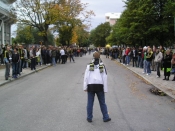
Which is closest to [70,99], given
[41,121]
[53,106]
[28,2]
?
[53,106]

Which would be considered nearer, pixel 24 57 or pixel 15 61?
pixel 15 61

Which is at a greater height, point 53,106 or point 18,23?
point 18,23

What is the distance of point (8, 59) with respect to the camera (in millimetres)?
13273

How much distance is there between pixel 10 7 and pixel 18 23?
103 inches

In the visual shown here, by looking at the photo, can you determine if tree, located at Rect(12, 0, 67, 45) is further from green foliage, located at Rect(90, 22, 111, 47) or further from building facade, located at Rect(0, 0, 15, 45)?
green foliage, located at Rect(90, 22, 111, 47)

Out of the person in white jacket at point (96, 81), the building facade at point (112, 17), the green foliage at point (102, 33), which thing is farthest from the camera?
the building facade at point (112, 17)

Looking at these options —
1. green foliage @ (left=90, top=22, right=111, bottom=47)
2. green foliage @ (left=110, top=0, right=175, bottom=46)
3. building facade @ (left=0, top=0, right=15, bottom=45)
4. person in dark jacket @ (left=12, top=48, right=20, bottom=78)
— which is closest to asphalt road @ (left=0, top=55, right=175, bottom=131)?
person in dark jacket @ (left=12, top=48, right=20, bottom=78)

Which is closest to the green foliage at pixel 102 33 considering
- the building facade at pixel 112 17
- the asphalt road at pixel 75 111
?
the building facade at pixel 112 17

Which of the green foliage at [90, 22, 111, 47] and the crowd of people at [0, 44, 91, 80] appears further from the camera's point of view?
the green foliage at [90, 22, 111, 47]

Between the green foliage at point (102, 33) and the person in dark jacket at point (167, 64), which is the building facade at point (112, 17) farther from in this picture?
the person in dark jacket at point (167, 64)

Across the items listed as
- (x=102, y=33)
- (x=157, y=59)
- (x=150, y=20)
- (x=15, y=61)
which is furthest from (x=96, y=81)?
(x=102, y=33)

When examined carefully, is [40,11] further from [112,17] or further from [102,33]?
[112,17]

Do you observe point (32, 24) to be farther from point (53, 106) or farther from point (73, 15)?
point (53, 106)

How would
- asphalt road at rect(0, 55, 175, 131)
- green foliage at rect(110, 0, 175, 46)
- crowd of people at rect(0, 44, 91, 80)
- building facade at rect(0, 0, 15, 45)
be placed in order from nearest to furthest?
asphalt road at rect(0, 55, 175, 131) < crowd of people at rect(0, 44, 91, 80) < green foliage at rect(110, 0, 175, 46) < building facade at rect(0, 0, 15, 45)
